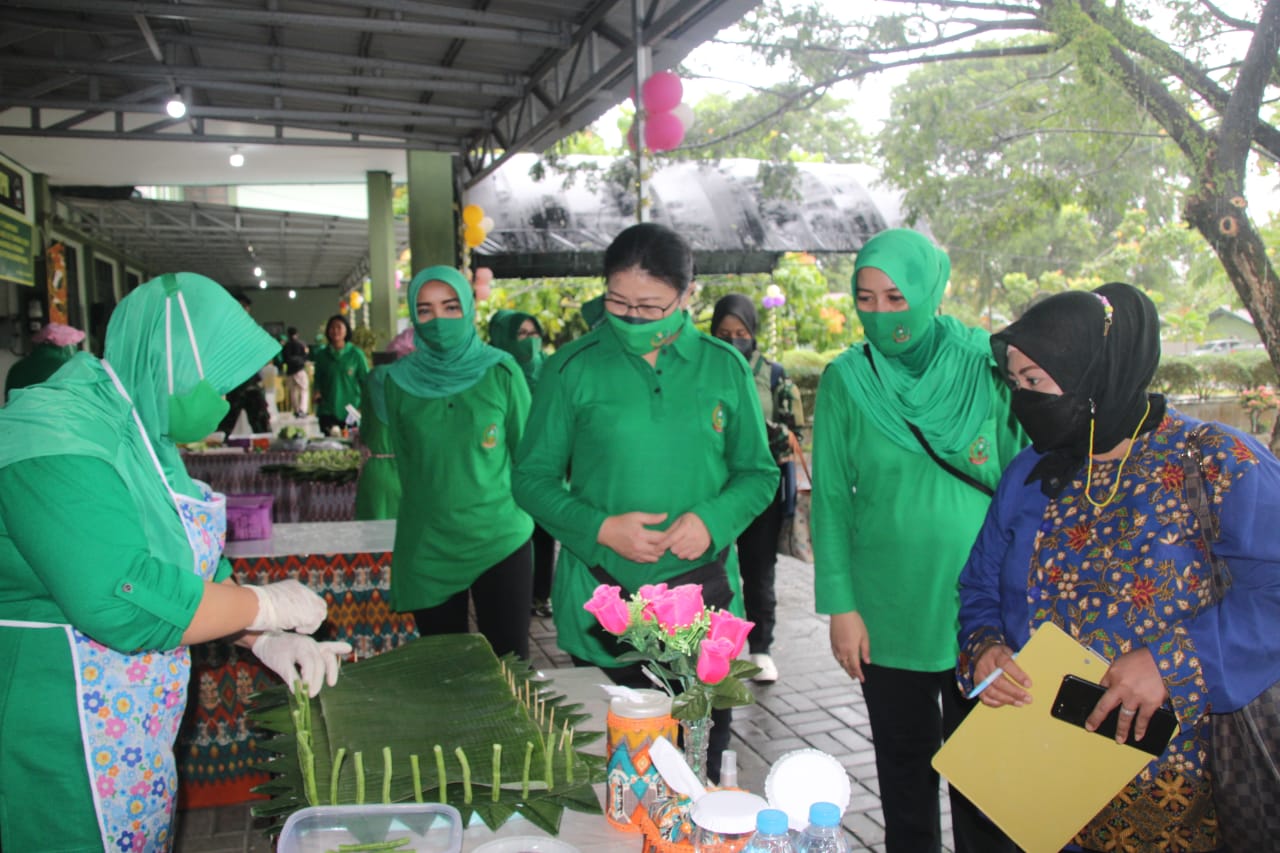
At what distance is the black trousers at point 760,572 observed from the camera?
182 inches

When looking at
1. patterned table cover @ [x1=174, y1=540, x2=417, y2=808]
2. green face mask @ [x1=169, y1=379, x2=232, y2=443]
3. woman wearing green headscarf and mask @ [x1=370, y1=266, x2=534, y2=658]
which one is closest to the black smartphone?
green face mask @ [x1=169, y1=379, x2=232, y2=443]

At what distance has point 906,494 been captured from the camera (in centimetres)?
219

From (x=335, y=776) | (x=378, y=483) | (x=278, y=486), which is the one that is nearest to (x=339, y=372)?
(x=278, y=486)

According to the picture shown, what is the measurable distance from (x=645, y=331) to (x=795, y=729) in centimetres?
239

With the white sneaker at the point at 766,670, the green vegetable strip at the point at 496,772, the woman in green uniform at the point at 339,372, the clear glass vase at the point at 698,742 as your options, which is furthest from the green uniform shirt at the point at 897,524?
the woman in green uniform at the point at 339,372

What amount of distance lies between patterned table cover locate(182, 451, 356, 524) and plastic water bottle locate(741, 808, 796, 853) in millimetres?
5101

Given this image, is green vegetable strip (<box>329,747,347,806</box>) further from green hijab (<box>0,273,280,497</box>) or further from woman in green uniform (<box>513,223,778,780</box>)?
woman in green uniform (<box>513,223,778,780</box>)

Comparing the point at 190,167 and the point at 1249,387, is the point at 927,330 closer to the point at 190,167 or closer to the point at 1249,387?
the point at 1249,387

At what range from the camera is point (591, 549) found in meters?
2.23

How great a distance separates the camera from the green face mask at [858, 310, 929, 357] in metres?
2.18

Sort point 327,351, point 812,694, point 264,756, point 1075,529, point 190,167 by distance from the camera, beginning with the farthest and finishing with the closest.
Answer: point 190,167
point 327,351
point 812,694
point 264,756
point 1075,529

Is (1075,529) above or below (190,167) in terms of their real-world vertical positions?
below

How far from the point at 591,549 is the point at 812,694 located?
2.54 metres

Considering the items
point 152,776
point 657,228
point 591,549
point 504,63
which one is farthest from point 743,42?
point 152,776
